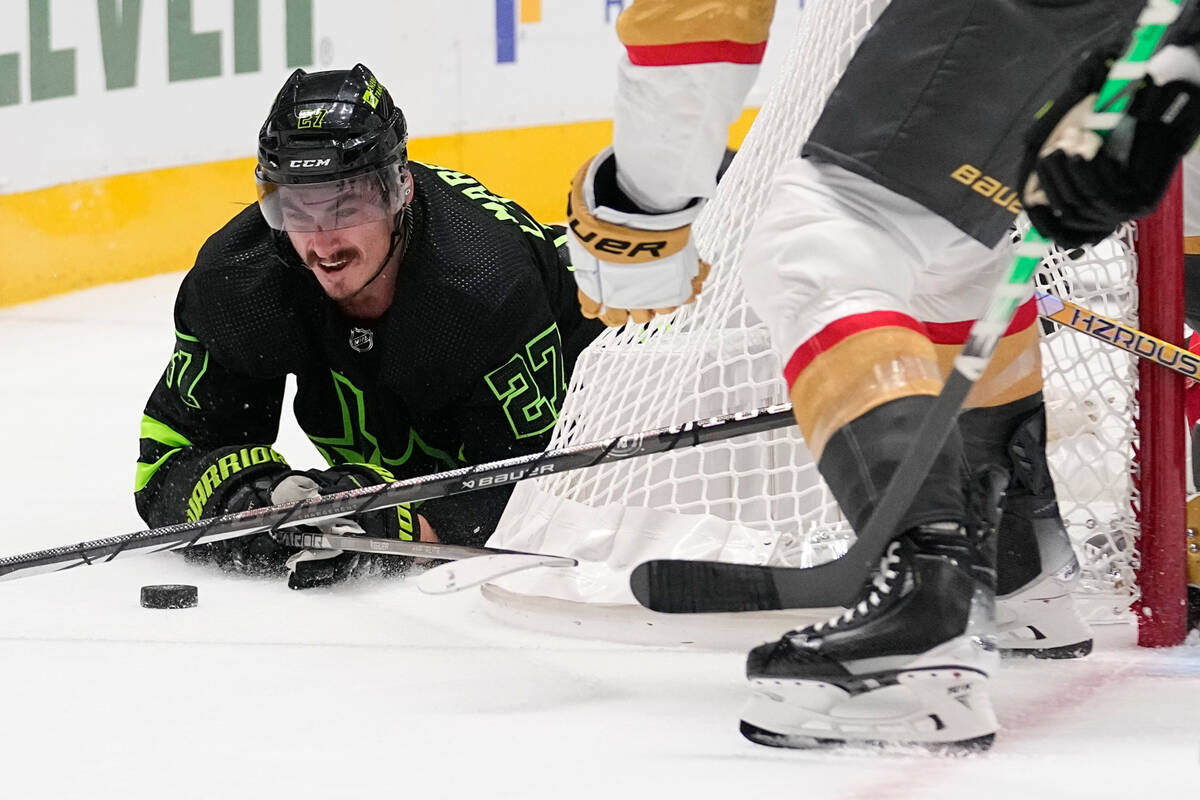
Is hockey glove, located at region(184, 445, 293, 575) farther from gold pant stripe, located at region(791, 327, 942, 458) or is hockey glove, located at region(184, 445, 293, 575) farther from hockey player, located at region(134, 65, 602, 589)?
gold pant stripe, located at region(791, 327, 942, 458)

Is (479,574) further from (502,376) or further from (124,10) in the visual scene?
(124,10)

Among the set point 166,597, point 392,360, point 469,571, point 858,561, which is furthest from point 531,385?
point 858,561

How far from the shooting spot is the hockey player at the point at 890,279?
49.9 inches

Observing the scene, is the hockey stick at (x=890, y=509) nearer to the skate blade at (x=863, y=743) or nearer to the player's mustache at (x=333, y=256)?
the skate blade at (x=863, y=743)

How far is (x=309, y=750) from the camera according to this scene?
1375mm

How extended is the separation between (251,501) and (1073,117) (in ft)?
4.31

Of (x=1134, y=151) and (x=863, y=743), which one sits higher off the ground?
(x=1134, y=151)

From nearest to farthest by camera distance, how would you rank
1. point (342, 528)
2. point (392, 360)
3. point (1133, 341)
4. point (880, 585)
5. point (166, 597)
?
point (880, 585)
point (1133, 341)
point (166, 597)
point (342, 528)
point (392, 360)

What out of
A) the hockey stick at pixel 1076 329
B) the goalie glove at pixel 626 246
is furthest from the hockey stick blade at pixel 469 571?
the goalie glove at pixel 626 246

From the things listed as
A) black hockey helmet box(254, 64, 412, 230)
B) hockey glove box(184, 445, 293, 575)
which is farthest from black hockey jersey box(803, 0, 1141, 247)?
hockey glove box(184, 445, 293, 575)

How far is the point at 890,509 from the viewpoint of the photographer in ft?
4.11

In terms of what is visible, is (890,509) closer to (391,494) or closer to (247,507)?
(391,494)

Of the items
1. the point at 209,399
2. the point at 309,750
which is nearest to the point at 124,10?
the point at 209,399

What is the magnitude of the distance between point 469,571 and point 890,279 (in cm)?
57
